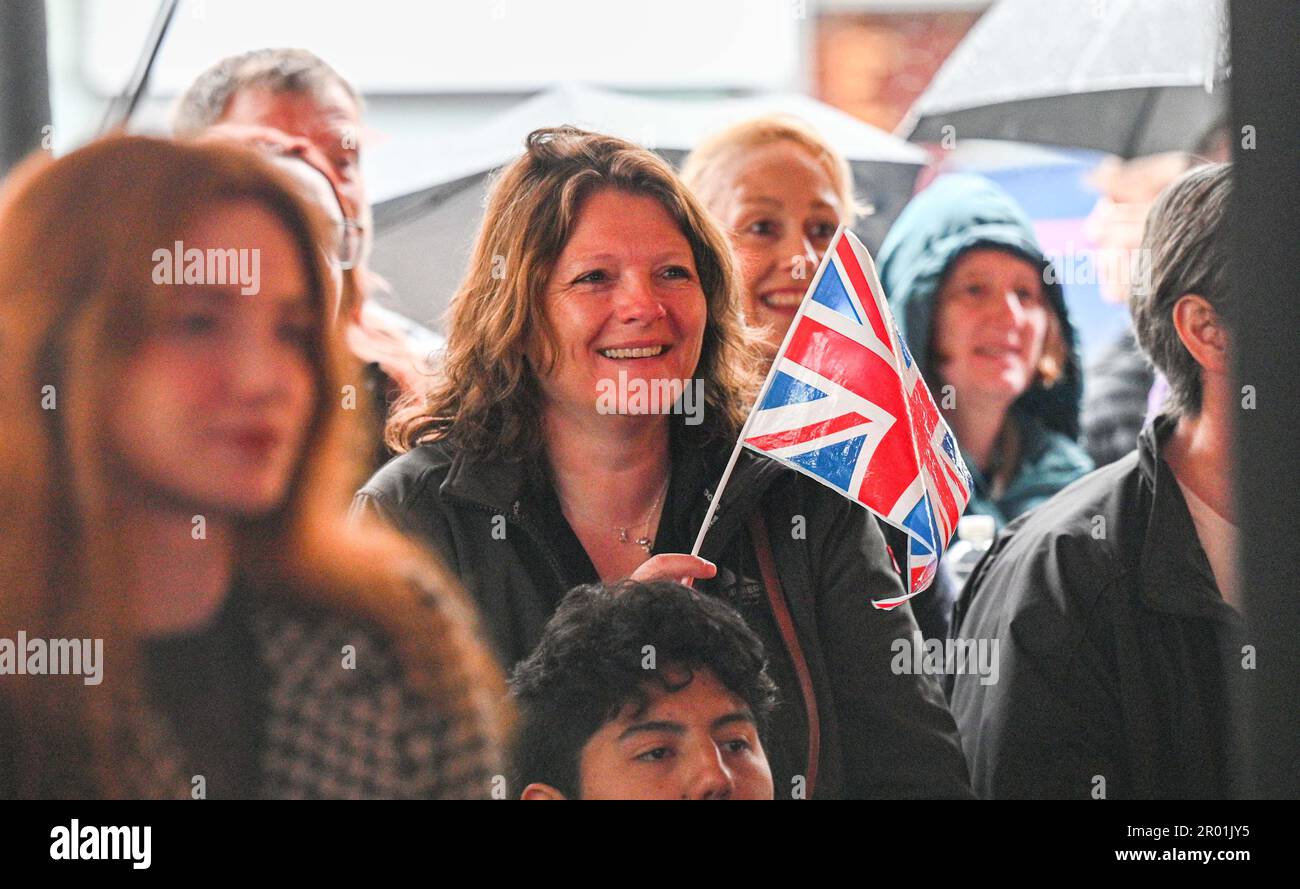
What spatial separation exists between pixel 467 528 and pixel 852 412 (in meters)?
0.88

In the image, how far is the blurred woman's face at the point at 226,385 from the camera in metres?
3.68

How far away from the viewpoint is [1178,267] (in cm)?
394

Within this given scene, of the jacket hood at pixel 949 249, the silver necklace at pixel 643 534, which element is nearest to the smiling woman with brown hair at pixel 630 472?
the silver necklace at pixel 643 534

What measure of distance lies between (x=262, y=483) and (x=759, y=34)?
1544 millimetres

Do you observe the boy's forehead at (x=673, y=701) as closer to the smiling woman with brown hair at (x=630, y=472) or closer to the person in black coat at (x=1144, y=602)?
the smiling woman with brown hair at (x=630, y=472)

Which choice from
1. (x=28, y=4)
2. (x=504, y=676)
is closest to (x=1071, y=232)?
(x=504, y=676)

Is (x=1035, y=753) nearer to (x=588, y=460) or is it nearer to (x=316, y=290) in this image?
(x=588, y=460)

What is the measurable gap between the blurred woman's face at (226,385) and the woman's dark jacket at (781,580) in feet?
0.84

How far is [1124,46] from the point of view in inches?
155

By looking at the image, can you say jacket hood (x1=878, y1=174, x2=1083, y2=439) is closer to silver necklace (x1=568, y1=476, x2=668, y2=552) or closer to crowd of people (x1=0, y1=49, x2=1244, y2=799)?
crowd of people (x1=0, y1=49, x2=1244, y2=799)

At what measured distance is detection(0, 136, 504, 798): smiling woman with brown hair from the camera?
12.1ft

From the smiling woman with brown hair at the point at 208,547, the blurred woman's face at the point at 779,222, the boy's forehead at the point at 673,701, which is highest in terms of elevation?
the blurred woman's face at the point at 779,222

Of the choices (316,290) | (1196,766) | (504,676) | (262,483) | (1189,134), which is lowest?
(1196,766)

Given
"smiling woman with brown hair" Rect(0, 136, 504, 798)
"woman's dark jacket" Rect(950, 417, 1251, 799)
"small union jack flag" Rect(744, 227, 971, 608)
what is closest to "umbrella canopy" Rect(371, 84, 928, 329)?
"smiling woman with brown hair" Rect(0, 136, 504, 798)
